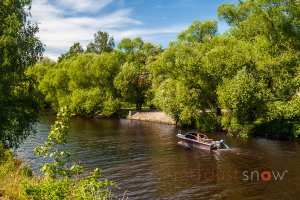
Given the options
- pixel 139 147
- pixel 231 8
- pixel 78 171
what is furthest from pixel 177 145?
pixel 231 8

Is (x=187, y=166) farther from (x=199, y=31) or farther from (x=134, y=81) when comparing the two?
(x=199, y=31)

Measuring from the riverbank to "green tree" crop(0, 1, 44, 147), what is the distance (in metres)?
35.7

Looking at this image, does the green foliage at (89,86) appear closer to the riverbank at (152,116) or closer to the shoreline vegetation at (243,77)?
the riverbank at (152,116)

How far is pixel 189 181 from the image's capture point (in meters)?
24.9

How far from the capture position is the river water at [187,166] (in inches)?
886

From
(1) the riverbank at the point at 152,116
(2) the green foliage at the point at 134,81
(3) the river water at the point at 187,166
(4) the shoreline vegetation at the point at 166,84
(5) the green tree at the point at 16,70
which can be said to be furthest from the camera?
(2) the green foliage at the point at 134,81

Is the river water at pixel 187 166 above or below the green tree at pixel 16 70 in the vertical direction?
below

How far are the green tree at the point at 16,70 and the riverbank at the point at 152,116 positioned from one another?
35.7m

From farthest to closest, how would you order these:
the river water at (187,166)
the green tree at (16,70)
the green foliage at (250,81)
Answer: the green foliage at (250,81) < the green tree at (16,70) < the river water at (187,166)

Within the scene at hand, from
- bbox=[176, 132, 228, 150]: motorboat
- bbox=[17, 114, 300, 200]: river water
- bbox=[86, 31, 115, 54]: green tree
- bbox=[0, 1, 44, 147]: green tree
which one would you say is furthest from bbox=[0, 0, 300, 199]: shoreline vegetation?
bbox=[86, 31, 115, 54]: green tree

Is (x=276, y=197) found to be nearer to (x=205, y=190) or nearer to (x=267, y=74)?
(x=205, y=190)

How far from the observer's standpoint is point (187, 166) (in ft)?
96.9

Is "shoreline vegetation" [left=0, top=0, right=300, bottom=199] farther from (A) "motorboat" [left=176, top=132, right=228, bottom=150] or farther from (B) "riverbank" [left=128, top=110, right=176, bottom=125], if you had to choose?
(A) "motorboat" [left=176, top=132, right=228, bottom=150]

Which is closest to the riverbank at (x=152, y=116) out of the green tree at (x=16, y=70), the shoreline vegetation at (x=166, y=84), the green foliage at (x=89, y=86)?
the shoreline vegetation at (x=166, y=84)
